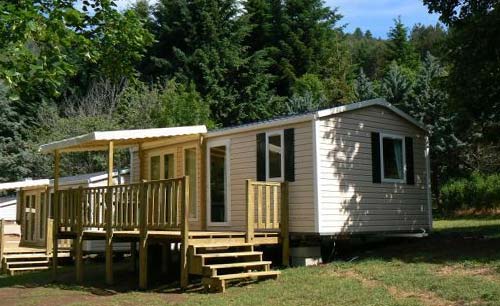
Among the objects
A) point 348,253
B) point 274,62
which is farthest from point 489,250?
point 274,62

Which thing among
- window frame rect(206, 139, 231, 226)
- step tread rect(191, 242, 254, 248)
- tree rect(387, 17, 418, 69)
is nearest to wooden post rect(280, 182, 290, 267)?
step tread rect(191, 242, 254, 248)

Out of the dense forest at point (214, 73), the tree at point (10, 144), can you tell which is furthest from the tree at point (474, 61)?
the tree at point (10, 144)

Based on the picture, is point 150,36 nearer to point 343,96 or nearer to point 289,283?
point 289,283

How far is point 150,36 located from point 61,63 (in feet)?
9.36

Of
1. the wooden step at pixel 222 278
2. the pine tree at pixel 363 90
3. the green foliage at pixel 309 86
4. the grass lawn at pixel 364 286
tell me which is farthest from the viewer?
the green foliage at pixel 309 86

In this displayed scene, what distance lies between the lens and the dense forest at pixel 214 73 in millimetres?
9875

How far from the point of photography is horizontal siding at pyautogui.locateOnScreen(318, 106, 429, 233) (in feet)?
39.6

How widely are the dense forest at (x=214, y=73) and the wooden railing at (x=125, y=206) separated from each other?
232 centimetres

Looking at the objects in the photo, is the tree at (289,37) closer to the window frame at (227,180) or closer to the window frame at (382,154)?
the window frame at (382,154)

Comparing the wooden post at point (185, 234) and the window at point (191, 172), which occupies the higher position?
the window at point (191, 172)

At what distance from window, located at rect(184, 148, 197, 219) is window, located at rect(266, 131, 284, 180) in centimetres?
240

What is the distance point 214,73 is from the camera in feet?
117

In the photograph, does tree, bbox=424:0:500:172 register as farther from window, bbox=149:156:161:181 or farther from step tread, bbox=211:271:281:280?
window, bbox=149:156:161:181

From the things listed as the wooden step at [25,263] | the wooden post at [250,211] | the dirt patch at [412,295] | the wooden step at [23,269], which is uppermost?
the wooden post at [250,211]
